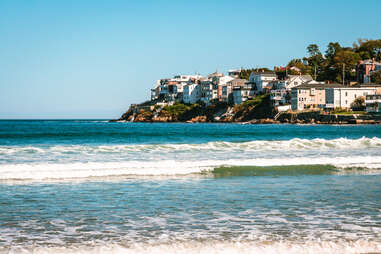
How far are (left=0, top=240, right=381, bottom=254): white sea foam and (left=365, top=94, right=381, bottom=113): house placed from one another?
100 m

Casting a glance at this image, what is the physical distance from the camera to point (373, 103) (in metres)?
103

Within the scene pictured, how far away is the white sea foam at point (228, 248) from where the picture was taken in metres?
7.71

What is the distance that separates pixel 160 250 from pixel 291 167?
12.0 meters

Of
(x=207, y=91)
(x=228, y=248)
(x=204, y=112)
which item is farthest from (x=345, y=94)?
(x=228, y=248)

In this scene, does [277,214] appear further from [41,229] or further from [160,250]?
[41,229]

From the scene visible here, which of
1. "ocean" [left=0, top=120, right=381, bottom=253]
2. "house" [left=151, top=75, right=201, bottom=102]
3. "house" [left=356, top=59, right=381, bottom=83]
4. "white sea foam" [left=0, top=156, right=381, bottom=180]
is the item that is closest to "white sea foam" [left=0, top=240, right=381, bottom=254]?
"ocean" [left=0, top=120, right=381, bottom=253]

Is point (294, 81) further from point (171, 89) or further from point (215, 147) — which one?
point (215, 147)

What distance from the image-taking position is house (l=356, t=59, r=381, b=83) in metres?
125

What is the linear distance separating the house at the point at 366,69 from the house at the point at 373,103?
68.8 ft

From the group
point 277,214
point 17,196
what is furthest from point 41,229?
point 277,214

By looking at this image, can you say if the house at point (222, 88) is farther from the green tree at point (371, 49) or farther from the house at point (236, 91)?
the green tree at point (371, 49)

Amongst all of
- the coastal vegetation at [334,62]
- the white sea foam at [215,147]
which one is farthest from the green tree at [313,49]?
the white sea foam at [215,147]

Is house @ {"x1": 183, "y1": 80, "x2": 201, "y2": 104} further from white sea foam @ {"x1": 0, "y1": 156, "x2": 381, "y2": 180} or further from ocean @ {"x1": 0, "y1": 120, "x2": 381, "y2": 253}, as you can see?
ocean @ {"x1": 0, "y1": 120, "x2": 381, "y2": 253}

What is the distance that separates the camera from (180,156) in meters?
24.1
